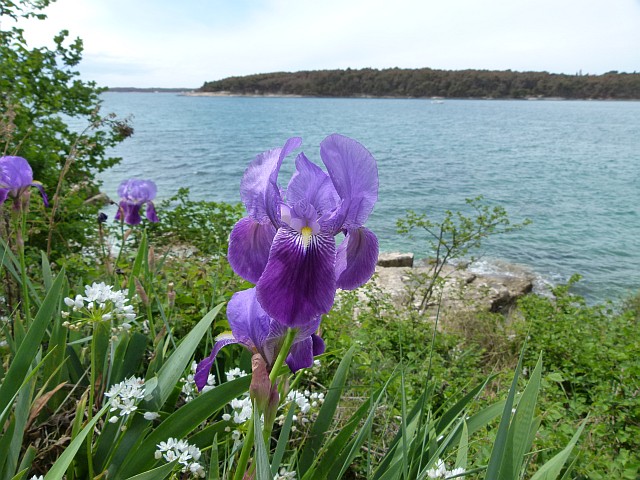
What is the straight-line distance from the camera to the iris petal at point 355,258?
981 millimetres

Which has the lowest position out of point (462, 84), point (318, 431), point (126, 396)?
point (462, 84)

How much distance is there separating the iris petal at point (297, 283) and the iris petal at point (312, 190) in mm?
129

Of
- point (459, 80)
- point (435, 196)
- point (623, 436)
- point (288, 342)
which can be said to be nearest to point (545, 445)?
point (623, 436)

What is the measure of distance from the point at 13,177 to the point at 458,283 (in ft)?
18.4

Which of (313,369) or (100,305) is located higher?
(100,305)

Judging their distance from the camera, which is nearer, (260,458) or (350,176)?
(260,458)

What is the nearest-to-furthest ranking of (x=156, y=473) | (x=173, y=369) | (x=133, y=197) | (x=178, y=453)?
1. (x=156, y=473)
2. (x=178, y=453)
3. (x=173, y=369)
4. (x=133, y=197)

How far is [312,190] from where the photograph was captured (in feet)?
3.28

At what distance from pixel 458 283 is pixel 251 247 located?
5933 mm

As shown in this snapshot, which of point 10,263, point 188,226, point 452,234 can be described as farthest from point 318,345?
point 188,226

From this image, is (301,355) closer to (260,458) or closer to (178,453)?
(260,458)

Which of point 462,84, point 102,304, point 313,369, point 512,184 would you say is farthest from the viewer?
point 462,84

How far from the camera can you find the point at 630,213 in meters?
15.1

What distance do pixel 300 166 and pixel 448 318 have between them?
4.78 m
